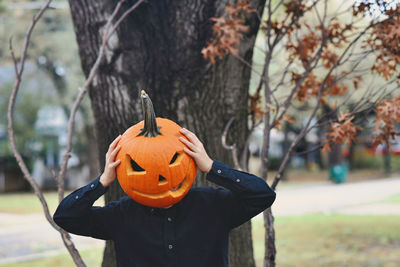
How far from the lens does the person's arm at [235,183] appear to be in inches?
96.4

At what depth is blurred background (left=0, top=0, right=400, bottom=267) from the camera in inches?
342

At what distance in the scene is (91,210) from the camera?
2.59 metres

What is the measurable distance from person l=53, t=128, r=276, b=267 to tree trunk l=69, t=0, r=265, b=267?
1.24m

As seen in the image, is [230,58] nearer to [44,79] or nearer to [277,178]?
[277,178]

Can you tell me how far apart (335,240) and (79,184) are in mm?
18465

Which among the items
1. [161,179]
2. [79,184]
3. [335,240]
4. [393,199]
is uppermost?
[161,179]

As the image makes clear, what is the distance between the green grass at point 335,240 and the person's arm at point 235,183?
563 centimetres

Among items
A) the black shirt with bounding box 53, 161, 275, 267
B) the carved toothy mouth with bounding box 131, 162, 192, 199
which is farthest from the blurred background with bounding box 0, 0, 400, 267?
the carved toothy mouth with bounding box 131, 162, 192, 199

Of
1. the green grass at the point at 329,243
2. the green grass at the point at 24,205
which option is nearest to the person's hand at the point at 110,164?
the green grass at the point at 329,243

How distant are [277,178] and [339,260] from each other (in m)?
5.16

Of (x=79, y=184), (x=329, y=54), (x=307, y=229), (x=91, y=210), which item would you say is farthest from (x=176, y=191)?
(x=79, y=184)

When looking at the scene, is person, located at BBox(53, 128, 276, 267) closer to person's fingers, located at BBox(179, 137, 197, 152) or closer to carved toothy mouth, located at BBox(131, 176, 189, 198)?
person's fingers, located at BBox(179, 137, 197, 152)

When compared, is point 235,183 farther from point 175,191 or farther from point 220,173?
point 175,191

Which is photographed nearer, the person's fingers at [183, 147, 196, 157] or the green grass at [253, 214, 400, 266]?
the person's fingers at [183, 147, 196, 157]
